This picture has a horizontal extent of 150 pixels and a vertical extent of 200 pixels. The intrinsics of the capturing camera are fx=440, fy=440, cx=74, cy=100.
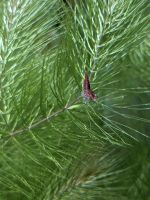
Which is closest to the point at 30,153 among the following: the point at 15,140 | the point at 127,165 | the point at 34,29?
the point at 15,140

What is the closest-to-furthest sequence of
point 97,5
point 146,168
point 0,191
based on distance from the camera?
1. point 97,5
2. point 0,191
3. point 146,168

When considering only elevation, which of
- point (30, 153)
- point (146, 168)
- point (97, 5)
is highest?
point (97, 5)

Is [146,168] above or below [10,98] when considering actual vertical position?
below

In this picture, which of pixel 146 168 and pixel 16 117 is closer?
pixel 16 117

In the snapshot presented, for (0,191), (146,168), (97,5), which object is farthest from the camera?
(146,168)

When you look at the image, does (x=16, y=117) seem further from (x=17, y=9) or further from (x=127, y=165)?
(x=127, y=165)

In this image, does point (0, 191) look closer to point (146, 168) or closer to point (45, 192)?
point (45, 192)

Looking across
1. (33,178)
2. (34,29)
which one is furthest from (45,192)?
(34,29)

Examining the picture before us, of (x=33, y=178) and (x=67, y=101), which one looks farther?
(x=33, y=178)

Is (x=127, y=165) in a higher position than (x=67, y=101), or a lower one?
lower
